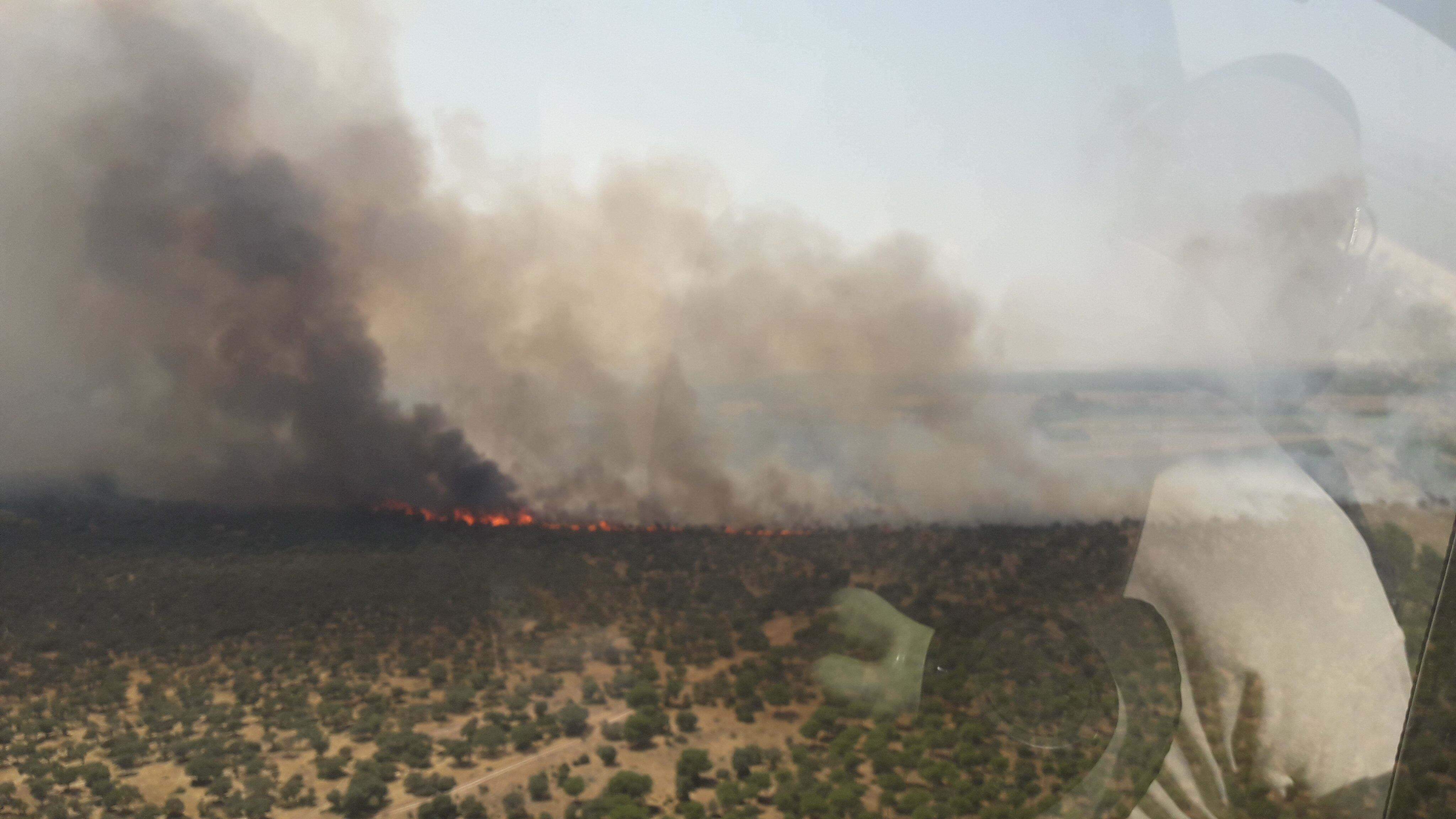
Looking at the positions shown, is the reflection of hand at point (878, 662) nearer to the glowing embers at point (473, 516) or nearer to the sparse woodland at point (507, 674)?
the sparse woodland at point (507, 674)

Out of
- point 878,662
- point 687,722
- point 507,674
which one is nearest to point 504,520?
point 507,674

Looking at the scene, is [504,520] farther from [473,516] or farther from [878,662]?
[878,662]

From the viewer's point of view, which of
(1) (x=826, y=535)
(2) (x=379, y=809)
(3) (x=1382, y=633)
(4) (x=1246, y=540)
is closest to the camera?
(3) (x=1382, y=633)

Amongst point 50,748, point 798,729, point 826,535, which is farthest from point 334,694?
point 826,535

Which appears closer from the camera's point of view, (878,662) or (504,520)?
(878,662)

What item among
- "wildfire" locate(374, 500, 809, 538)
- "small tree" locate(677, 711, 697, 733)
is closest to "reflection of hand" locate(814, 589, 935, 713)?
"small tree" locate(677, 711, 697, 733)

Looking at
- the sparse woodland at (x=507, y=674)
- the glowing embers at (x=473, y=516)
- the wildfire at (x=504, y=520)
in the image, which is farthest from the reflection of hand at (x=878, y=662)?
the glowing embers at (x=473, y=516)

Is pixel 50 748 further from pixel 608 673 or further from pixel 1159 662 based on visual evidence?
pixel 1159 662

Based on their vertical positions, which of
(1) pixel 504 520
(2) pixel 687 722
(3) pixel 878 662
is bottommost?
(2) pixel 687 722

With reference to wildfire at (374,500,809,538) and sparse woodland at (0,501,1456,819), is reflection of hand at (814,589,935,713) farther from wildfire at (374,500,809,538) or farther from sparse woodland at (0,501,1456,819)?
wildfire at (374,500,809,538)
